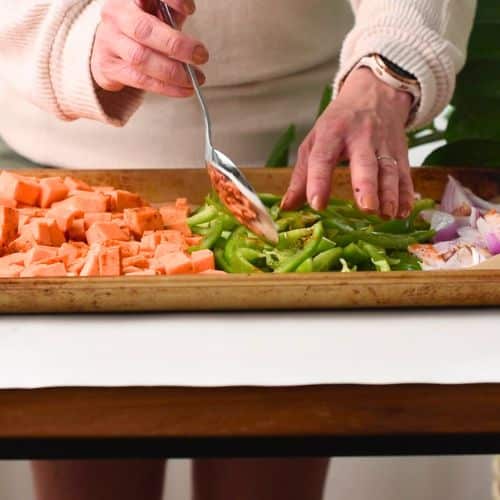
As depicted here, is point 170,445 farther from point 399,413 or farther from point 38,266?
point 38,266

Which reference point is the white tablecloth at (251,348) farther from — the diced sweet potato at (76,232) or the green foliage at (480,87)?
the green foliage at (480,87)

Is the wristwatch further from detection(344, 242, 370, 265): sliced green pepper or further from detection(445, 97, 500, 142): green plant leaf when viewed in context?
detection(445, 97, 500, 142): green plant leaf

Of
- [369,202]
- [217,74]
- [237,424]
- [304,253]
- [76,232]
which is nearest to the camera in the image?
[237,424]

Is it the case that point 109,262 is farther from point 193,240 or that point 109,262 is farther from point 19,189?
point 19,189

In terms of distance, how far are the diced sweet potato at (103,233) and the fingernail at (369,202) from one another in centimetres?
34

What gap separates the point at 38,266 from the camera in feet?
3.77

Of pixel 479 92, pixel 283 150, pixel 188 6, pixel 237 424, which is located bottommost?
pixel 237 424

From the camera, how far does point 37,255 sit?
1.18 meters

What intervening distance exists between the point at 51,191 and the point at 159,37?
0.32m

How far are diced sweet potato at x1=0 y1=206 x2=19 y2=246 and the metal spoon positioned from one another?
257mm

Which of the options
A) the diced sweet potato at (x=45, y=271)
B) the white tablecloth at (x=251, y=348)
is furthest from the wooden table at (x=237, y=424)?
the diced sweet potato at (x=45, y=271)

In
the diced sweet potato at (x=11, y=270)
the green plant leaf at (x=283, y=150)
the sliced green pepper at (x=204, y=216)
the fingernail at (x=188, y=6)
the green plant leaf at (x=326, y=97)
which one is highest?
the fingernail at (x=188, y=6)

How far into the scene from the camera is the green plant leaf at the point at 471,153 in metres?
1.80

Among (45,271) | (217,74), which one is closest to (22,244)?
(45,271)
